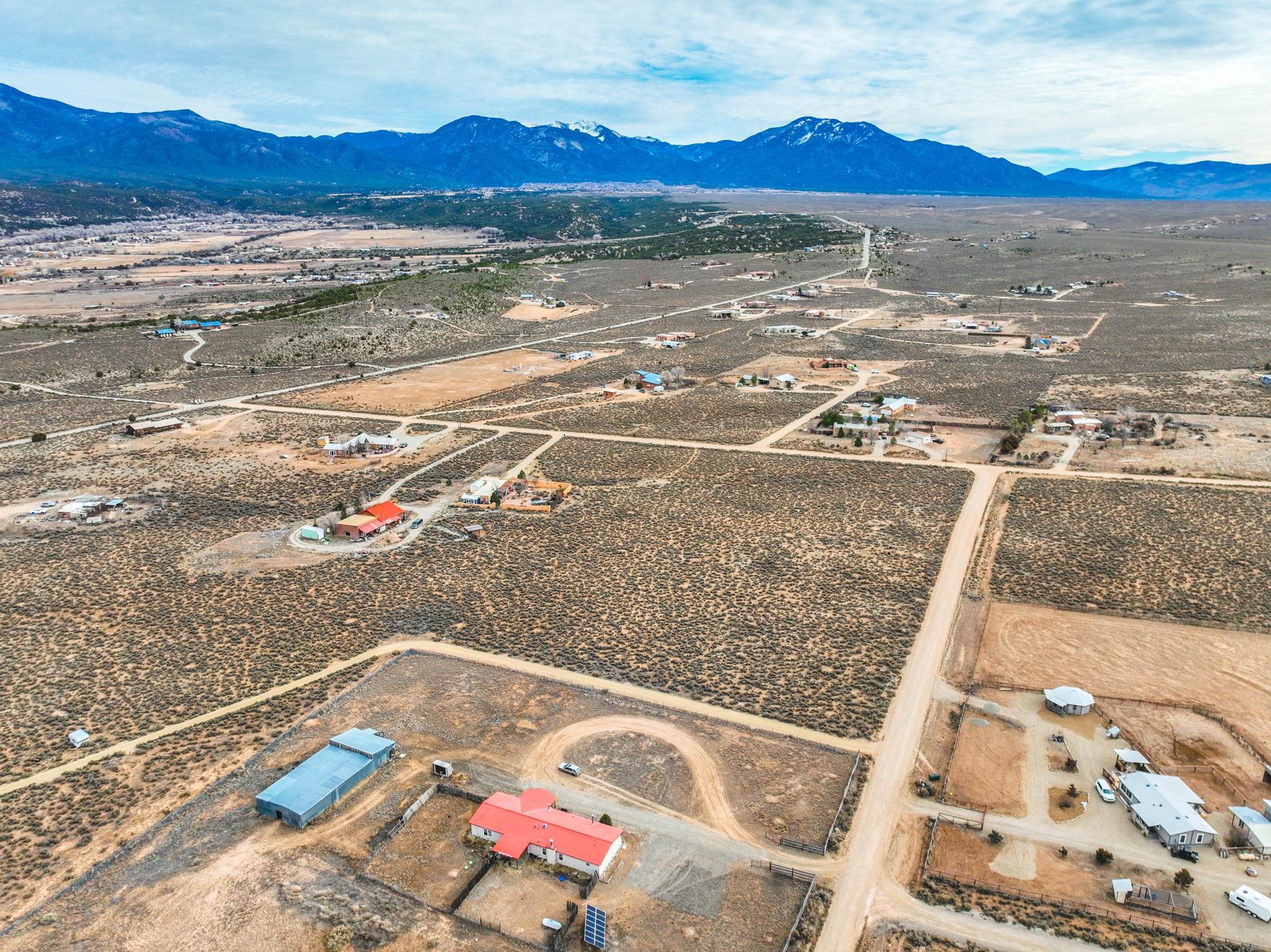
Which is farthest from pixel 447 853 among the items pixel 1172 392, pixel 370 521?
pixel 1172 392

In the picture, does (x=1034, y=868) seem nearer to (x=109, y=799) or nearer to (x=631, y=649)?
(x=631, y=649)

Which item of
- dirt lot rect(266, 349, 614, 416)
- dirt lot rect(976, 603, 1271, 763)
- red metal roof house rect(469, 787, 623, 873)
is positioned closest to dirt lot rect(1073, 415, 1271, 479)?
dirt lot rect(976, 603, 1271, 763)

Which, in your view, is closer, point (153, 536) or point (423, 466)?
point (153, 536)

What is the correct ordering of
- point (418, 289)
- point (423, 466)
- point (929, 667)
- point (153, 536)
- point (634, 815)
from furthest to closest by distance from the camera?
point (418, 289) < point (423, 466) < point (153, 536) < point (929, 667) < point (634, 815)

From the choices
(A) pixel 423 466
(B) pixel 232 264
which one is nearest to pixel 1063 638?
(A) pixel 423 466

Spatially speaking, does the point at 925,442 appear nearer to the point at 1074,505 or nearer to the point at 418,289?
the point at 1074,505

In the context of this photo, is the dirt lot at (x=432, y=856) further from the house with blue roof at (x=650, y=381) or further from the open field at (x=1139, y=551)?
the house with blue roof at (x=650, y=381)

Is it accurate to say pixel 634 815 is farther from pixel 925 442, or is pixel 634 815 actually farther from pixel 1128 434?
pixel 1128 434

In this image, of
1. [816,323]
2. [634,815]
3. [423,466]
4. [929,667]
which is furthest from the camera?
[816,323]
